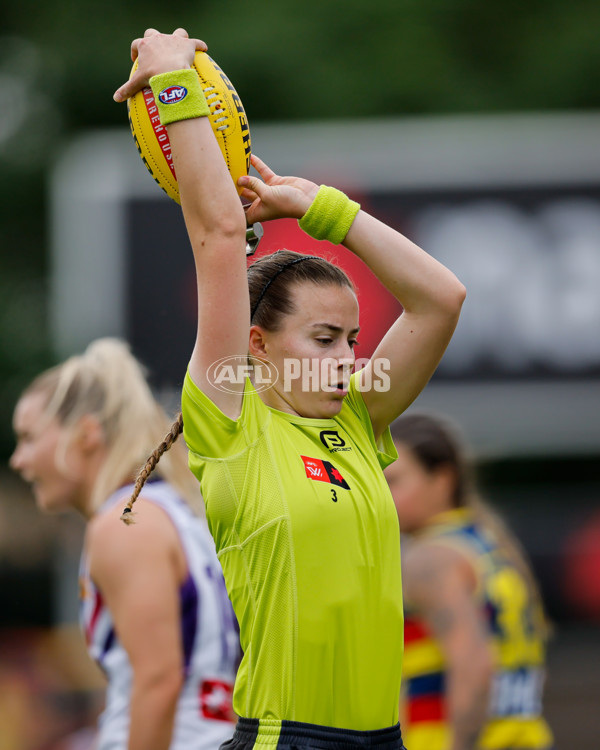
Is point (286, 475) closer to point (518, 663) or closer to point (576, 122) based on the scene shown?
point (518, 663)

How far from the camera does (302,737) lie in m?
2.29

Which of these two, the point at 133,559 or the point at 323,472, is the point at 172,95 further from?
the point at 133,559

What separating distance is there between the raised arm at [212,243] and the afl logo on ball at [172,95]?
5 centimetres

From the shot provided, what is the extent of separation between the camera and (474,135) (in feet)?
32.2

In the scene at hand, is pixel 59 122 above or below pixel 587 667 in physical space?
above

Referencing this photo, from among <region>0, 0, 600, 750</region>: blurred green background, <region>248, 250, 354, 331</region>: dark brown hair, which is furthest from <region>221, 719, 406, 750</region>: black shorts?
<region>0, 0, 600, 750</region>: blurred green background

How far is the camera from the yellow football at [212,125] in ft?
8.06

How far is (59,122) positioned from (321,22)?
141 inches

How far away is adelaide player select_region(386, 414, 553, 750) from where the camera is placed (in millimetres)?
4047

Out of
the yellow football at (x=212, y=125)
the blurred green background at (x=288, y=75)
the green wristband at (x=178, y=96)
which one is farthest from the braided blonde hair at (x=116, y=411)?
the blurred green background at (x=288, y=75)

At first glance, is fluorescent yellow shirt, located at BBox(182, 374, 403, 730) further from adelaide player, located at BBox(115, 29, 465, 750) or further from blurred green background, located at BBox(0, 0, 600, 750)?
blurred green background, located at BBox(0, 0, 600, 750)

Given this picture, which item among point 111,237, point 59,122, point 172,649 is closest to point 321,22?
point 59,122

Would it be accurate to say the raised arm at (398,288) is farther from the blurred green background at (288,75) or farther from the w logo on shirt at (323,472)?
the blurred green background at (288,75)

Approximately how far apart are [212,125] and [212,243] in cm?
29
